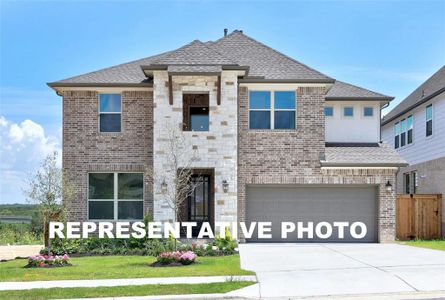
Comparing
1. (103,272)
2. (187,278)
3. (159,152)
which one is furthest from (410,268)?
(159,152)

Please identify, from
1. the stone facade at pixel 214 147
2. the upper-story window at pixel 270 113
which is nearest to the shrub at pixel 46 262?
the stone facade at pixel 214 147

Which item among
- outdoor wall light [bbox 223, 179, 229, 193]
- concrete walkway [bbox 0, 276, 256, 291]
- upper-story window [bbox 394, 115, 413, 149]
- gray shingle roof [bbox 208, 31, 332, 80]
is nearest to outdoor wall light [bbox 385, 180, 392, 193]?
gray shingle roof [bbox 208, 31, 332, 80]

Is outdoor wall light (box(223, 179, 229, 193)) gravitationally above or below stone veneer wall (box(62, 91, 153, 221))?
below

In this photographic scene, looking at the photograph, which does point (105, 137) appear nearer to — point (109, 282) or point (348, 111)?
point (348, 111)

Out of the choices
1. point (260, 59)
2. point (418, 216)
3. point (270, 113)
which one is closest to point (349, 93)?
point (260, 59)

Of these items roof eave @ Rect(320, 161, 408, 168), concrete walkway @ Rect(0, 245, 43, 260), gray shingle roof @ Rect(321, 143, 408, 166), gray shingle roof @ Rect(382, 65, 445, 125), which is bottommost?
concrete walkway @ Rect(0, 245, 43, 260)

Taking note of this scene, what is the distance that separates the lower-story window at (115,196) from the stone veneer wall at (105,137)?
0.31 metres

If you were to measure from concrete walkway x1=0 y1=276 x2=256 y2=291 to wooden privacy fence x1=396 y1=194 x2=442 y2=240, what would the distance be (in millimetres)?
14123

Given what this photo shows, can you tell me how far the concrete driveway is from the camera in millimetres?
12250

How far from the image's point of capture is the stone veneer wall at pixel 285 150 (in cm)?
2277

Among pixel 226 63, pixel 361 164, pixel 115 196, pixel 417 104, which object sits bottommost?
pixel 115 196

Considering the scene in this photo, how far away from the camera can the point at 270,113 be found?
22906 mm

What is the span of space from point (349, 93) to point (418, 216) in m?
6.33

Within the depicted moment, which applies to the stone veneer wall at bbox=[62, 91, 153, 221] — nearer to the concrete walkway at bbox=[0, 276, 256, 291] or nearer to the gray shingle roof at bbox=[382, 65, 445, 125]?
the concrete walkway at bbox=[0, 276, 256, 291]
